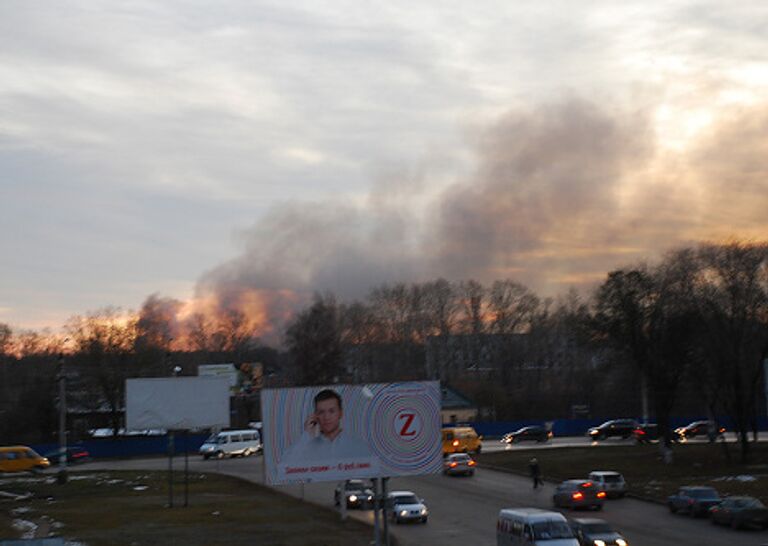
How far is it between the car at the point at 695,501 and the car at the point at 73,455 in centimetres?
6204

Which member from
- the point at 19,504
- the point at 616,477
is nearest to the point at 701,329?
the point at 616,477

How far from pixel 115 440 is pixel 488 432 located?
38.7 m

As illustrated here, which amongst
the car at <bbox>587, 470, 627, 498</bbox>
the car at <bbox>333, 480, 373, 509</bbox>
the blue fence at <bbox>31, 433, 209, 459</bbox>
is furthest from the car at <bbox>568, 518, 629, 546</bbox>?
the blue fence at <bbox>31, 433, 209, 459</bbox>

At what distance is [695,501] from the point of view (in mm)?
43156

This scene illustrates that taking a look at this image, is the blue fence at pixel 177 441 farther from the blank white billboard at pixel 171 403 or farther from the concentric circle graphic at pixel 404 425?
the concentric circle graphic at pixel 404 425

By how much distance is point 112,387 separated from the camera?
11294cm

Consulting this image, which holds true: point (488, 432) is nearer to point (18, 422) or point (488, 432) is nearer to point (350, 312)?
point (18, 422)

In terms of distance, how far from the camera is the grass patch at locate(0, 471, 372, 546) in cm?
3984

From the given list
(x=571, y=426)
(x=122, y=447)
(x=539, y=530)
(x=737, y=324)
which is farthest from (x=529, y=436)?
Result: (x=539, y=530)

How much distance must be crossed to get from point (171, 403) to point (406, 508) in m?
22.4

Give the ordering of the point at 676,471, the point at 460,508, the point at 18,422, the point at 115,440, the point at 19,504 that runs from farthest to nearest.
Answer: the point at 18,422
the point at 115,440
the point at 676,471
the point at 19,504
the point at 460,508

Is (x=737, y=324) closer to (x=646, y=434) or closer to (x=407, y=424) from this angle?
(x=646, y=434)

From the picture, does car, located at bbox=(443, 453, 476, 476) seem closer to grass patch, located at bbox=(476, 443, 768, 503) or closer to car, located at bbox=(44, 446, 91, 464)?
grass patch, located at bbox=(476, 443, 768, 503)

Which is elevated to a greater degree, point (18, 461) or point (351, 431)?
point (351, 431)
